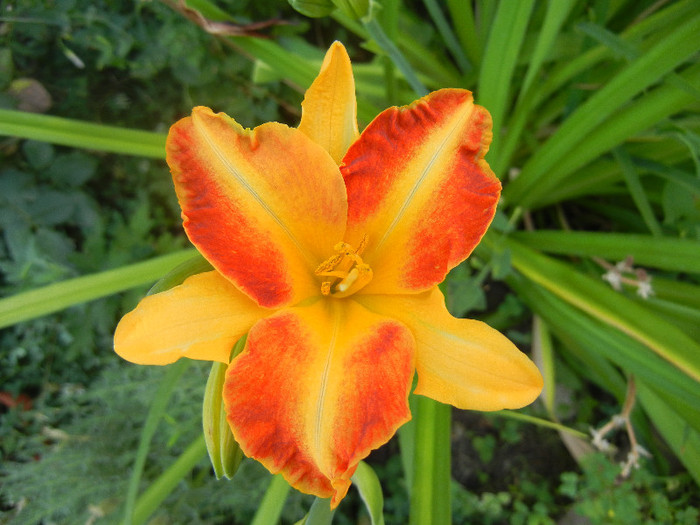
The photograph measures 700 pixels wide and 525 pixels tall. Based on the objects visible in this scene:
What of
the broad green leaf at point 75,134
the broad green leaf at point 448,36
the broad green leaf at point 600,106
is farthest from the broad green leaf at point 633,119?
the broad green leaf at point 75,134

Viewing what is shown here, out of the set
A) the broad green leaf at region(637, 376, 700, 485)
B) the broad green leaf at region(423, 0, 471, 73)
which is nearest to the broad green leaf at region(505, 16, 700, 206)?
the broad green leaf at region(423, 0, 471, 73)

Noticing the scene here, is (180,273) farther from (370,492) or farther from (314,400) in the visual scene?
(370,492)

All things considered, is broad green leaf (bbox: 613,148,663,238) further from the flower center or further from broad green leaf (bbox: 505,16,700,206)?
the flower center

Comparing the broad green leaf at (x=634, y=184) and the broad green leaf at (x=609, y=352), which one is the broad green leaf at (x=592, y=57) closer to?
the broad green leaf at (x=634, y=184)

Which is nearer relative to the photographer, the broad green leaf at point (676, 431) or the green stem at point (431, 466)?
the green stem at point (431, 466)

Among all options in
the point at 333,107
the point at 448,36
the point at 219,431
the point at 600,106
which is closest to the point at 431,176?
the point at 333,107
